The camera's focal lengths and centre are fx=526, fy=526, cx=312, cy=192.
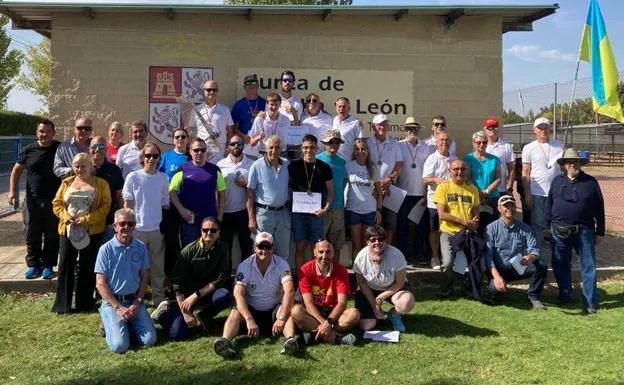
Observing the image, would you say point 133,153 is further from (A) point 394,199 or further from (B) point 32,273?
(A) point 394,199

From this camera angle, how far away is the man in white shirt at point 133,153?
6.22 metres

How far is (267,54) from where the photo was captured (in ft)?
26.9

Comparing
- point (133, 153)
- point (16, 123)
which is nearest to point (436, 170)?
point (133, 153)

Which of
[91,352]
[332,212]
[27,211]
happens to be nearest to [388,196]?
[332,212]

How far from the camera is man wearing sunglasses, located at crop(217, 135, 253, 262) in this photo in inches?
238

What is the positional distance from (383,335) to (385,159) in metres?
2.53

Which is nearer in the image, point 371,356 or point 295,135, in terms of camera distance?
point 371,356

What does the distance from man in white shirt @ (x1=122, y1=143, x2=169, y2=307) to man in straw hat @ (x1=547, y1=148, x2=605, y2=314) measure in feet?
14.6

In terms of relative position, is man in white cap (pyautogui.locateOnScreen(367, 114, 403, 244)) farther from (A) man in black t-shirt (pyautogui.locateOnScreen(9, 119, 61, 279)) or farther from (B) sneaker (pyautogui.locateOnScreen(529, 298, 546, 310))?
(A) man in black t-shirt (pyautogui.locateOnScreen(9, 119, 61, 279))

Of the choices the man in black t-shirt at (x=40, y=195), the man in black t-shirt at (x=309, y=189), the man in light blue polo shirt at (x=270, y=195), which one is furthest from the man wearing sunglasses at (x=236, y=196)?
the man in black t-shirt at (x=40, y=195)

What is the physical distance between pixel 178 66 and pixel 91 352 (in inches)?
189

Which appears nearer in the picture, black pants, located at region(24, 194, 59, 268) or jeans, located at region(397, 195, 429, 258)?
black pants, located at region(24, 194, 59, 268)

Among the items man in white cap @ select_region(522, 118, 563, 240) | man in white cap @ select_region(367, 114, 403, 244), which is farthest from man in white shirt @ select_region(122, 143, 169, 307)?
man in white cap @ select_region(522, 118, 563, 240)

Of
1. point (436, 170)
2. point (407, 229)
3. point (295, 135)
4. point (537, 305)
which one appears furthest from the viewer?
point (407, 229)
